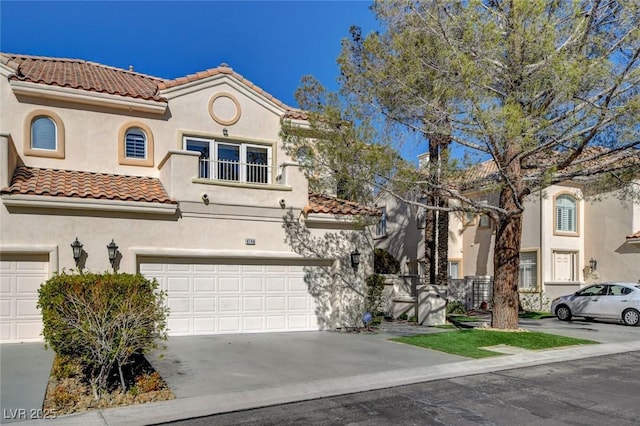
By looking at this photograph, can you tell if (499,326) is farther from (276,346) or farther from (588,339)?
(276,346)

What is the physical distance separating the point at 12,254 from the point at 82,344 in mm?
5743

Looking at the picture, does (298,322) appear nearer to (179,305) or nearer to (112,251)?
(179,305)

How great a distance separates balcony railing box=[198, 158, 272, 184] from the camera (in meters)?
15.0

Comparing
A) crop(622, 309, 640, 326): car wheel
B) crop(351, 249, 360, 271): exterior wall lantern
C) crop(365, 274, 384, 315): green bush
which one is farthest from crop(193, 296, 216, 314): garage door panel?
crop(622, 309, 640, 326): car wheel

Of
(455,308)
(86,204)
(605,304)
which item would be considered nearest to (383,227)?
(455,308)

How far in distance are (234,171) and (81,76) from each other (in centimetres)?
565

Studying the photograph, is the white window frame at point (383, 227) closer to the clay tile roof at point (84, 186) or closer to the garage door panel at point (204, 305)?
the garage door panel at point (204, 305)

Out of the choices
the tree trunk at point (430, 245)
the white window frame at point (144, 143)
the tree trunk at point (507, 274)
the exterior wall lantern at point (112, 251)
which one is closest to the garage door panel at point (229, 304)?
the exterior wall lantern at point (112, 251)

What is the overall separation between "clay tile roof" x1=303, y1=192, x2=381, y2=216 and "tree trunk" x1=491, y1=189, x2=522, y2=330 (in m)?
3.68

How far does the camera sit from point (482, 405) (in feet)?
24.7

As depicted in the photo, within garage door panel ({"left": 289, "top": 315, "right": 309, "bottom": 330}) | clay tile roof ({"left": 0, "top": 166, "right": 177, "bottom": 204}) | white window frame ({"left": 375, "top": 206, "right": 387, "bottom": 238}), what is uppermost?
clay tile roof ({"left": 0, "top": 166, "right": 177, "bottom": 204})

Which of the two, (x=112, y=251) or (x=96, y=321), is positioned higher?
(x=112, y=251)

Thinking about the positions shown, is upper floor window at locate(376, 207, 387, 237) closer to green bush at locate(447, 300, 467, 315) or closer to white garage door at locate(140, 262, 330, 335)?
green bush at locate(447, 300, 467, 315)

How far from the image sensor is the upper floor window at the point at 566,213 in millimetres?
23922
